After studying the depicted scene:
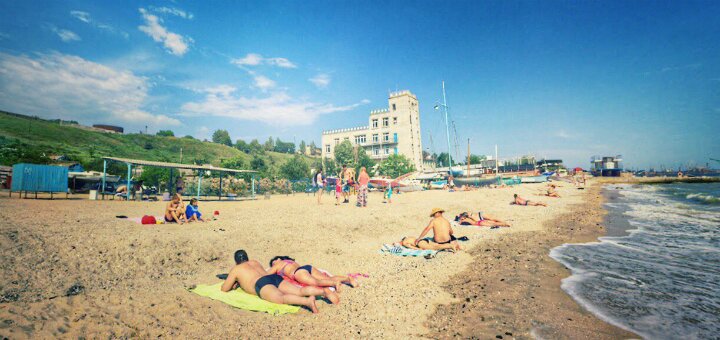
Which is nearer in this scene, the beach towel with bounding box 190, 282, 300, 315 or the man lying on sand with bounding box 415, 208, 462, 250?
the beach towel with bounding box 190, 282, 300, 315

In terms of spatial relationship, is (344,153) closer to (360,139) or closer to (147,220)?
(360,139)

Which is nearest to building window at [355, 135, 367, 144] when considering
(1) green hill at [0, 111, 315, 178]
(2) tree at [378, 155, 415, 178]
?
(2) tree at [378, 155, 415, 178]

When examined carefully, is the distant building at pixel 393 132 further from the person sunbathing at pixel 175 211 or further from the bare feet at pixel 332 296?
the bare feet at pixel 332 296

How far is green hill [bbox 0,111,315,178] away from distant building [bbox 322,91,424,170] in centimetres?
2149

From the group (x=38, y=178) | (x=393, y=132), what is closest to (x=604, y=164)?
(x=393, y=132)

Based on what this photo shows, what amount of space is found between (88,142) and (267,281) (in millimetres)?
79455

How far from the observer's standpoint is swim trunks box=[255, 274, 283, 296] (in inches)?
185

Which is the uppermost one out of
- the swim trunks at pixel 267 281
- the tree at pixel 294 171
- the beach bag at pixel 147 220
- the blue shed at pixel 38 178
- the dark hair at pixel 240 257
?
the tree at pixel 294 171

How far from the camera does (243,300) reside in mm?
4512

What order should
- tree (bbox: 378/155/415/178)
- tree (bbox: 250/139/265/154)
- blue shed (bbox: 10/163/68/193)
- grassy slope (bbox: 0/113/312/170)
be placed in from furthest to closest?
tree (bbox: 250/139/265/154)
tree (bbox: 378/155/415/178)
grassy slope (bbox: 0/113/312/170)
blue shed (bbox: 10/163/68/193)

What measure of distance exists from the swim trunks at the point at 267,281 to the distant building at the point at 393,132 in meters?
59.9

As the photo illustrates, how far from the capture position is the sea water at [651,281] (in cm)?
415

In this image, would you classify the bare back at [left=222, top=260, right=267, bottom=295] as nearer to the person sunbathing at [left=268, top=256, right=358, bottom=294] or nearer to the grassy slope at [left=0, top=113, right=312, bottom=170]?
the person sunbathing at [left=268, top=256, right=358, bottom=294]

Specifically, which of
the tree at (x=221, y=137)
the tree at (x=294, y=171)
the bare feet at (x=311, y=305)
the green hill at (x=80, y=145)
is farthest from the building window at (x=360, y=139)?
the tree at (x=221, y=137)
